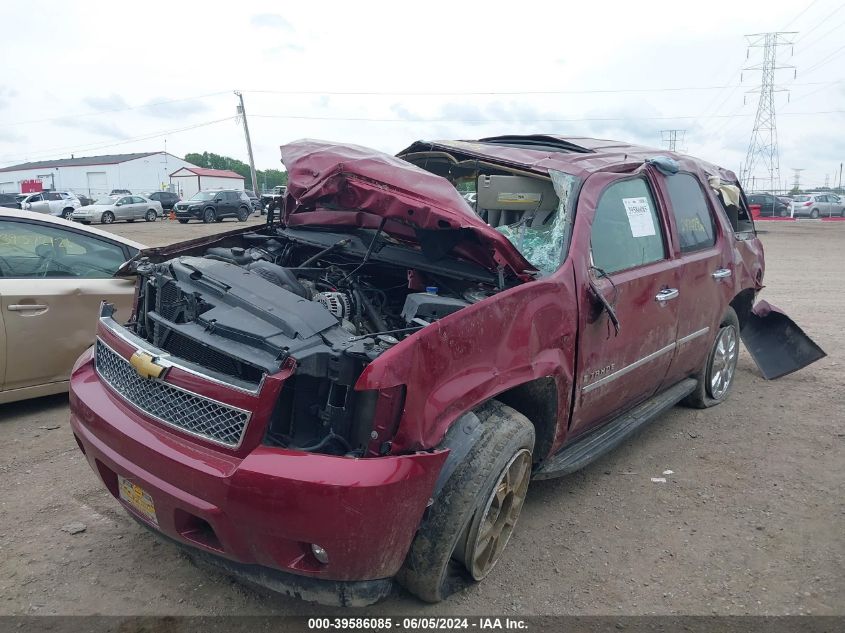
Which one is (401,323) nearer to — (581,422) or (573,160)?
(581,422)

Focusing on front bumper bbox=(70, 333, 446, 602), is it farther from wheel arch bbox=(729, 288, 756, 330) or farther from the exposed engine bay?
wheel arch bbox=(729, 288, 756, 330)

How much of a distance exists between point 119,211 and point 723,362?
31.2 meters

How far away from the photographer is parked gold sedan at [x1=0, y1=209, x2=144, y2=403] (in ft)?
14.3

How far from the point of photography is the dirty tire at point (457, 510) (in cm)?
251

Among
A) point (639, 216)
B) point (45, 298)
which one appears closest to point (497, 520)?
point (639, 216)

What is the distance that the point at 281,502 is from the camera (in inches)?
84.6

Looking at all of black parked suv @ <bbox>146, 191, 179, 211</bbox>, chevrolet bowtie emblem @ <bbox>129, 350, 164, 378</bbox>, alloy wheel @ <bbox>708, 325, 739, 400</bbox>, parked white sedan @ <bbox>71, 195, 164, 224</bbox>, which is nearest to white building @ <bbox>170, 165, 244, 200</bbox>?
→ black parked suv @ <bbox>146, 191, 179, 211</bbox>

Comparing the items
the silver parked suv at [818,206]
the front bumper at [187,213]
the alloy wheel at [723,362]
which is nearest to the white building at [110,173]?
the front bumper at [187,213]

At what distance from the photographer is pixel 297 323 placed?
8.14ft

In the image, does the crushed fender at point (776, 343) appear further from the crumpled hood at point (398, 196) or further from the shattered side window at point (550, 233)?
the crumpled hood at point (398, 196)

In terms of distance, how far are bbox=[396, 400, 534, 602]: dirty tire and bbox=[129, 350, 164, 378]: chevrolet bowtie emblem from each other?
43.4 inches

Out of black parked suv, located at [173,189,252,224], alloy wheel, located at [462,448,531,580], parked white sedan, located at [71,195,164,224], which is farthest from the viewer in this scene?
black parked suv, located at [173,189,252,224]

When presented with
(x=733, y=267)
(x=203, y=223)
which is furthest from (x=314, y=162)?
(x=203, y=223)

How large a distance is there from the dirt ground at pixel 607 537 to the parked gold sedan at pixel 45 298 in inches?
14.1
